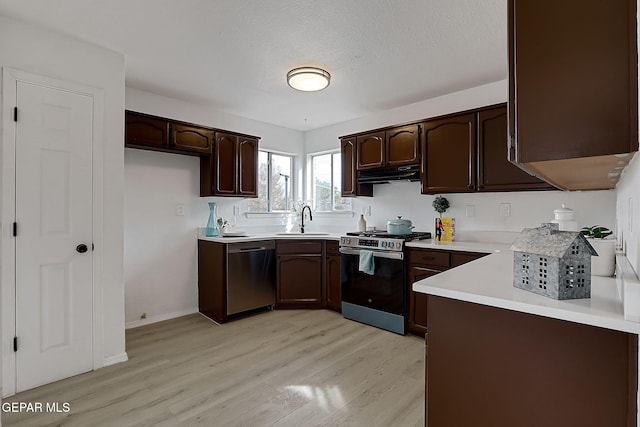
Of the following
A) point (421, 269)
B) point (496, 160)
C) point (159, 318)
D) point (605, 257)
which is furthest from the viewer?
point (159, 318)

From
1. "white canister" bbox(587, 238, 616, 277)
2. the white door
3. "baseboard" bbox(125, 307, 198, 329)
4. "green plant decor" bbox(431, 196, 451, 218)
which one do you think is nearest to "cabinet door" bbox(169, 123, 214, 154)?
the white door

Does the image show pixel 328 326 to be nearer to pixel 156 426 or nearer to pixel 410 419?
pixel 410 419

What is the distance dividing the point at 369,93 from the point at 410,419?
2.88m

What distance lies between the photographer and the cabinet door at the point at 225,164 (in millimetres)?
3674

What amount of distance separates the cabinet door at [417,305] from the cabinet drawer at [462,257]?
203 millimetres

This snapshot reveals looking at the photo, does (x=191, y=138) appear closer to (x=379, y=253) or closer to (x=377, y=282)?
(x=379, y=253)

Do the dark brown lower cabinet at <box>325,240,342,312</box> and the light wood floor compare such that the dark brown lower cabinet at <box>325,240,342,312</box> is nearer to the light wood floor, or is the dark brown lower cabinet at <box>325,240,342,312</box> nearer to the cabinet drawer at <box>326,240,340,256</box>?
the cabinet drawer at <box>326,240,340,256</box>

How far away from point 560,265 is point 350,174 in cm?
Result: 310

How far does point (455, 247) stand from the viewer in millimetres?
2781

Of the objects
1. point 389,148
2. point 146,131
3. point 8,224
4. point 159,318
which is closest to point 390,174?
point 389,148

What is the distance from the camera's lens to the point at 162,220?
355 centimetres

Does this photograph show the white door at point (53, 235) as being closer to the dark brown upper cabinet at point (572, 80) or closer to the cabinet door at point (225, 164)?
the cabinet door at point (225, 164)

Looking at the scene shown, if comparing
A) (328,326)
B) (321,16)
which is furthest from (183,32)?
(328,326)

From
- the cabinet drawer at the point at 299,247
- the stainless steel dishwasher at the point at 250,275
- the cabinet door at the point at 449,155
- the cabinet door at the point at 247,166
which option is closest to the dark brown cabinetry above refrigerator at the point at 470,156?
the cabinet door at the point at 449,155
